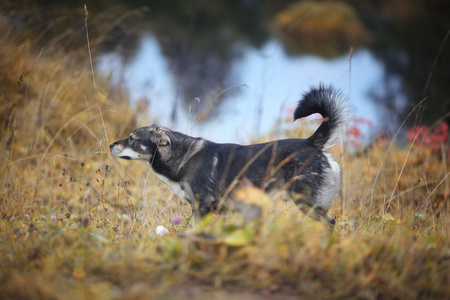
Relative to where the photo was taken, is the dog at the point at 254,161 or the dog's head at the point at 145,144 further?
the dog's head at the point at 145,144

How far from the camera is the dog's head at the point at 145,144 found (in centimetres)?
388

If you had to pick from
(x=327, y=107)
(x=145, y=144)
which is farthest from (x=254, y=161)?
(x=145, y=144)

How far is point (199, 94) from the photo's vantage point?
10.3m

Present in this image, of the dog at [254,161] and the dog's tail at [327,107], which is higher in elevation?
the dog's tail at [327,107]

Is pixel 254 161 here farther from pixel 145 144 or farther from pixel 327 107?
pixel 145 144

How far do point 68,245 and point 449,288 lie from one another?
2.36 meters

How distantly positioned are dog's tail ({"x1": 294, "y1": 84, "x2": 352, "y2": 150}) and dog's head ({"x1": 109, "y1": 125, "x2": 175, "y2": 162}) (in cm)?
141

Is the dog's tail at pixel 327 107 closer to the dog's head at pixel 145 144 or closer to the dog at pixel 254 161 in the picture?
the dog at pixel 254 161

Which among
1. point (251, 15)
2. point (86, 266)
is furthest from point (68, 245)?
point (251, 15)

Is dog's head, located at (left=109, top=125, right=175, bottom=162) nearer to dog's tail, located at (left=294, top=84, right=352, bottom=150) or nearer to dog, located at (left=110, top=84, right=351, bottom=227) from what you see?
dog, located at (left=110, top=84, right=351, bottom=227)

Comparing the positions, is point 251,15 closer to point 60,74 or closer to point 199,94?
point 199,94

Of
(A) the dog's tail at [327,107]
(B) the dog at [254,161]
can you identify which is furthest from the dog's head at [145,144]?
(A) the dog's tail at [327,107]

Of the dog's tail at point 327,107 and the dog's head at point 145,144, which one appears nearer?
the dog's tail at point 327,107

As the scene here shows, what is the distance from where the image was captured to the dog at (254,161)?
349 centimetres
